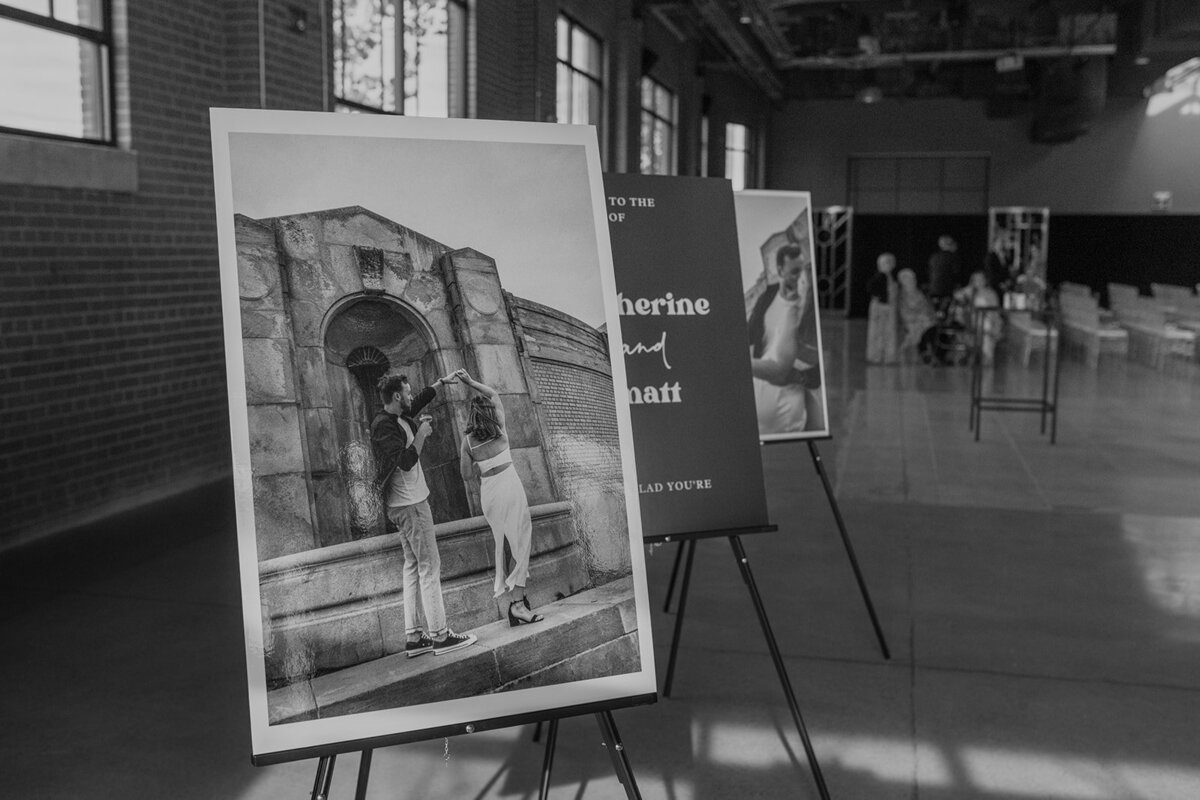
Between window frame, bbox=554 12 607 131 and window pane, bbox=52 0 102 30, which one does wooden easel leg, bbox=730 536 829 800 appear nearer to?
window pane, bbox=52 0 102 30

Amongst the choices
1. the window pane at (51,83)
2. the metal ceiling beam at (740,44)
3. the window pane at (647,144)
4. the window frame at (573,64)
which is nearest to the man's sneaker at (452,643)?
the window pane at (51,83)

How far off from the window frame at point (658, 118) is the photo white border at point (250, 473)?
45.9ft

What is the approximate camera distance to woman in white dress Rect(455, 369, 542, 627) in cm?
190

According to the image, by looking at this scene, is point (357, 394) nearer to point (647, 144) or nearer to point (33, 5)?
point (33, 5)

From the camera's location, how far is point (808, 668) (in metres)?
3.88

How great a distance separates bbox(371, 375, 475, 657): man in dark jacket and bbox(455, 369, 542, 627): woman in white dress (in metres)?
0.09

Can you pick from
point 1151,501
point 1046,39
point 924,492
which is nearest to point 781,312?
point 924,492

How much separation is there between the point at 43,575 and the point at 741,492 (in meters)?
3.38

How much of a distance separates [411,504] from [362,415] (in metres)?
0.16

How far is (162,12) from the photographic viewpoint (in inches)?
242

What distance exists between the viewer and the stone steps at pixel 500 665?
1.77 m

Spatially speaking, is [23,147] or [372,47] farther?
[372,47]

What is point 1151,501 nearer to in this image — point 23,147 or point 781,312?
point 781,312

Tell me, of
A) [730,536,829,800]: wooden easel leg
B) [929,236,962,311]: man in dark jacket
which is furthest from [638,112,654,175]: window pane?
[730,536,829,800]: wooden easel leg
